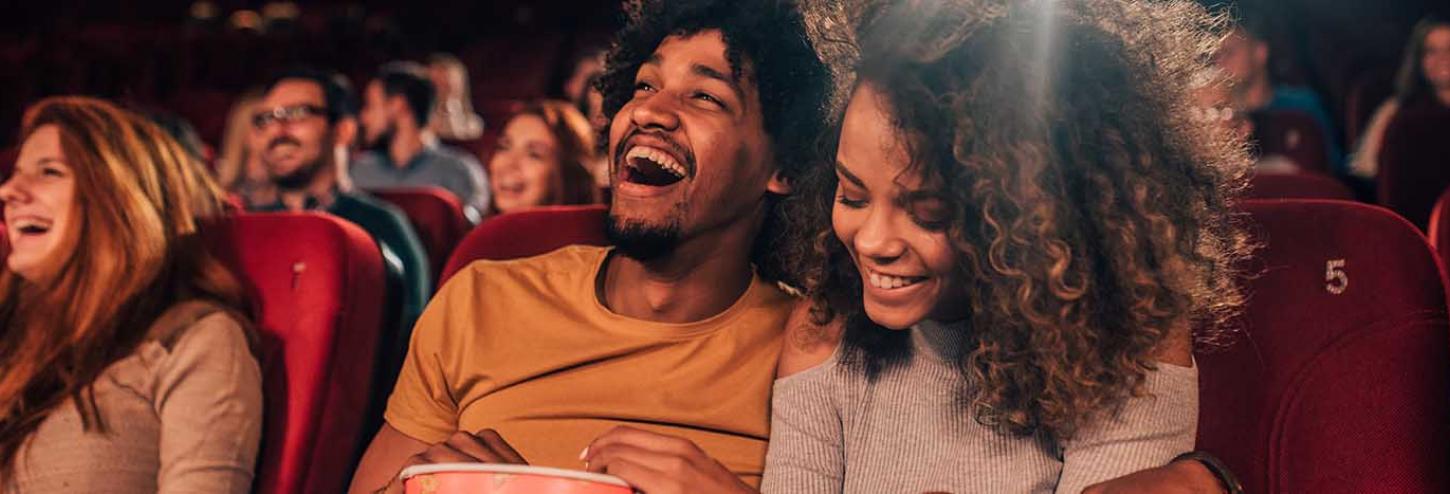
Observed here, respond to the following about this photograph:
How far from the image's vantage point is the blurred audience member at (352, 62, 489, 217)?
3713 mm

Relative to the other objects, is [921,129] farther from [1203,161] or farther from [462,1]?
[462,1]

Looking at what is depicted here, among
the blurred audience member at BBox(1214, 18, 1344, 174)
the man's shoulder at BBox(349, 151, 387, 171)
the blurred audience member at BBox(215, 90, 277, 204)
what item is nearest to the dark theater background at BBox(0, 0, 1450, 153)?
the blurred audience member at BBox(1214, 18, 1344, 174)

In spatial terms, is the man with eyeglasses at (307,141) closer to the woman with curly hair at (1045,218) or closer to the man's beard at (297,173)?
the man's beard at (297,173)

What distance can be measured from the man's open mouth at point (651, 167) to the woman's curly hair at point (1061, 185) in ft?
1.08

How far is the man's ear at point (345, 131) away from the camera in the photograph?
3.05 m

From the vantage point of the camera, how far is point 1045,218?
3.35 ft

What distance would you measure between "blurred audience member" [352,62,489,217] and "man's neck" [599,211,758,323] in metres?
2.16

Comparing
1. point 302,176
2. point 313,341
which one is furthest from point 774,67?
point 302,176

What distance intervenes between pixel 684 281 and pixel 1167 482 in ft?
1.76

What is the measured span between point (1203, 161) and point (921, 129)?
0.66 ft

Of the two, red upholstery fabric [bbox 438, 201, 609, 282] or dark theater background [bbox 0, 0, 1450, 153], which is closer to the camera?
red upholstery fabric [bbox 438, 201, 609, 282]

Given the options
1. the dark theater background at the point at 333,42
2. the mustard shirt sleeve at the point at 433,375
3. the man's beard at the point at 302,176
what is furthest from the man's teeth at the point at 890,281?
the dark theater background at the point at 333,42

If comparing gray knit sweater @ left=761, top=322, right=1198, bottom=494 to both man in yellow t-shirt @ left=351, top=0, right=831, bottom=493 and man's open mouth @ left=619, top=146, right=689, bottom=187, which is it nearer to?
man in yellow t-shirt @ left=351, top=0, right=831, bottom=493

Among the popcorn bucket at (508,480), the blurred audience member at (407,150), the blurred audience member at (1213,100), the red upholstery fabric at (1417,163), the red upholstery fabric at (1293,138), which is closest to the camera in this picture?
the popcorn bucket at (508,480)
